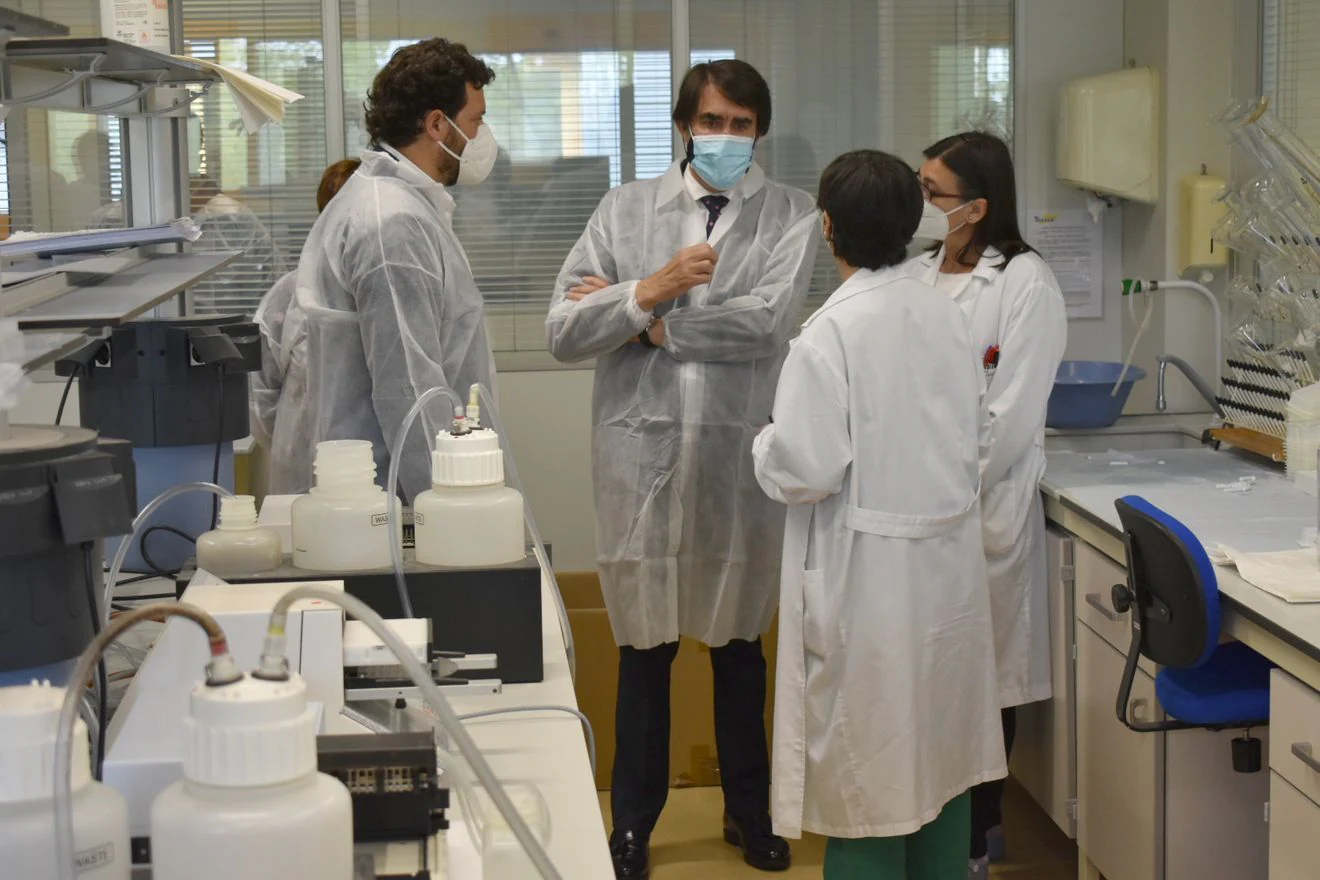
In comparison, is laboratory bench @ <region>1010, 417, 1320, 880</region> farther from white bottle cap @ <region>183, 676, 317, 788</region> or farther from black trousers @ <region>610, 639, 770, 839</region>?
white bottle cap @ <region>183, 676, 317, 788</region>

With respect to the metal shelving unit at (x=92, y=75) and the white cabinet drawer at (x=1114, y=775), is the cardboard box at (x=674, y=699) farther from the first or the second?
the metal shelving unit at (x=92, y=75)

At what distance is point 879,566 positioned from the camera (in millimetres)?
2279

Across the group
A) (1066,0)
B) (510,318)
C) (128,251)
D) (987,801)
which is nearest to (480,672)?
(128,251)

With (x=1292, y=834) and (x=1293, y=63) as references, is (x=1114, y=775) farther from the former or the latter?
(x=1293, y=63)

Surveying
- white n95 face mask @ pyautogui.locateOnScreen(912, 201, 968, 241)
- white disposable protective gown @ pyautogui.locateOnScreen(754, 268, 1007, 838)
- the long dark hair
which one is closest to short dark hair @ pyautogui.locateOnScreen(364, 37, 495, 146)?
white disposable protective gown @ pyautogui.locateOnScreen(754, 268, 1007, 838)

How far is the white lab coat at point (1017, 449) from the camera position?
273 centimetres

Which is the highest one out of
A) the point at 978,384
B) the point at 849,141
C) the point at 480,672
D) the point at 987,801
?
the point at 849,141

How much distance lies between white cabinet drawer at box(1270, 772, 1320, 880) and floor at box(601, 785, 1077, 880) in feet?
3.51

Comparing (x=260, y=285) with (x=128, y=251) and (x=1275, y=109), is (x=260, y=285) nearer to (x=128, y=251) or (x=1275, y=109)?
(x=128, y=251)

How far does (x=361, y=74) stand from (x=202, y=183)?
51 cm

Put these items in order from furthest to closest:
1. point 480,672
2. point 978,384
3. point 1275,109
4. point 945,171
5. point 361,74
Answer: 1. point 361,74
2. point 1275,109
3. point 945,171
4. point 978,384
5. point 480,672

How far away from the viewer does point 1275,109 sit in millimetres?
3398

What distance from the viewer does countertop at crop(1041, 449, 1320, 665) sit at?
2023mm

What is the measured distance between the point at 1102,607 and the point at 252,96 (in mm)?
1711
